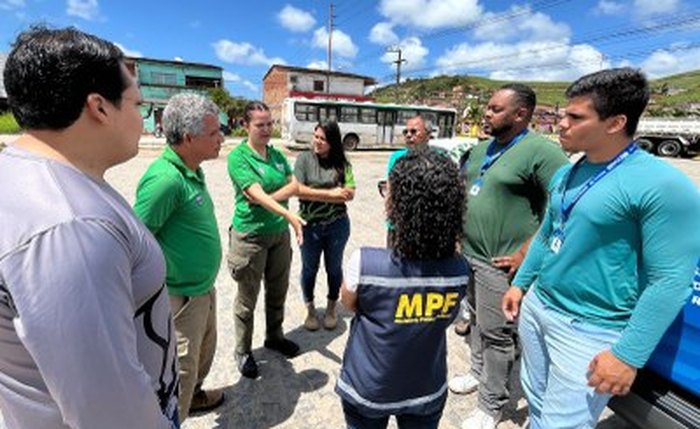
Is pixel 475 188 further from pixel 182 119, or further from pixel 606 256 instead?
pixel 182 119

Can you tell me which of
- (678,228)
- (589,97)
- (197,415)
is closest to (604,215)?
(678,228)

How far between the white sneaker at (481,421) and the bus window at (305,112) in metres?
19.3

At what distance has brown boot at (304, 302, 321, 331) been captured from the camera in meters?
3.91

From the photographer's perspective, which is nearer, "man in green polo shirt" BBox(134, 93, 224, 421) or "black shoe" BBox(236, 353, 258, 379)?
"man in green polo shirt" BBox(134, 93, 224, 421)

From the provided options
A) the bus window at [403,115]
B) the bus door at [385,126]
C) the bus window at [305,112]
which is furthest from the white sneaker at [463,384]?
the bus window at [403,115]

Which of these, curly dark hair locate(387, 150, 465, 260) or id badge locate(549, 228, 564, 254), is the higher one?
curly dark hair locate(387, 150, 465, 260)

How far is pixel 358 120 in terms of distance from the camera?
2231cm

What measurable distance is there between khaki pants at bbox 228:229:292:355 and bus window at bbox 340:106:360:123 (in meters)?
19.3

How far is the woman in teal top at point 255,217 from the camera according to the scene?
2936 mm

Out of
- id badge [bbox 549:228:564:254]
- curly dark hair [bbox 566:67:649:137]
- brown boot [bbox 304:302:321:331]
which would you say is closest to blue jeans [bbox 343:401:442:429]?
id badge [bbox 549:228:564:254]

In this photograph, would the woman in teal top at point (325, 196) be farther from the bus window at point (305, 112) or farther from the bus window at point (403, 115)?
the bus window at point (403, 115)

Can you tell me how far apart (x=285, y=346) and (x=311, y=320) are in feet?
1.58

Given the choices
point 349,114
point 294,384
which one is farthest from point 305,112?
point 294,384

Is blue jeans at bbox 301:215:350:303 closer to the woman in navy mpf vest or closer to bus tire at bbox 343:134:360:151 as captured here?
the woman in navy mpf vest
